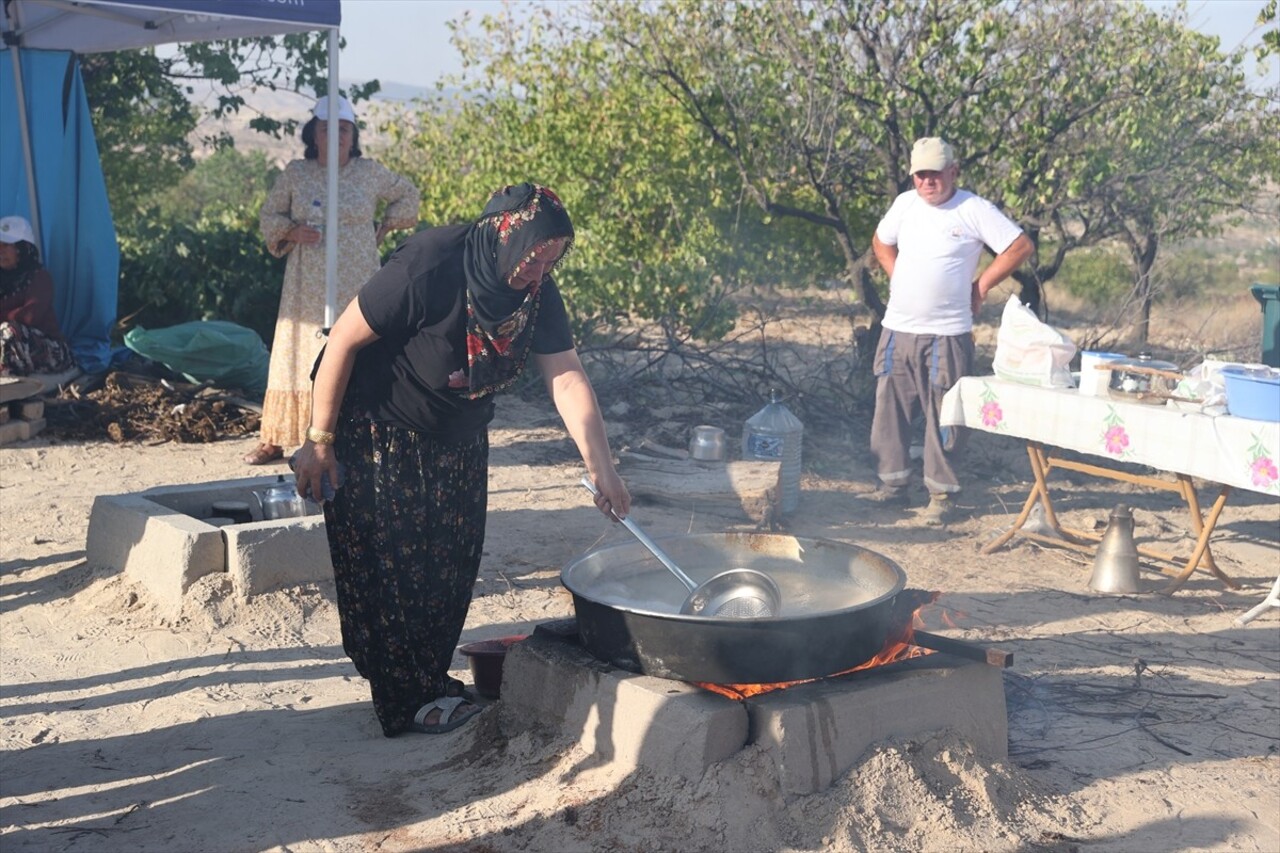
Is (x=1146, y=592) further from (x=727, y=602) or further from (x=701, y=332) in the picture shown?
(x=701, y=332)

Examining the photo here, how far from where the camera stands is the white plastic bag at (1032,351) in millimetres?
6230

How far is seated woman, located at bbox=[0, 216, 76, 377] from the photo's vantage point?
8664mm

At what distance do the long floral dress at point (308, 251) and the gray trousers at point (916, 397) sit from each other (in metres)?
2.80

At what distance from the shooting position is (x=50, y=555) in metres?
5.98

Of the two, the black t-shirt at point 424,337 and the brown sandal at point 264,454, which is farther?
the brown sandal at point 264,454

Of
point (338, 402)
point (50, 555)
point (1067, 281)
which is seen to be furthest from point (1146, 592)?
point (1067, 281)

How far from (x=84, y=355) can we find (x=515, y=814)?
7.22 m

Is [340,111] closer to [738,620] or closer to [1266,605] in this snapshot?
[738,620]

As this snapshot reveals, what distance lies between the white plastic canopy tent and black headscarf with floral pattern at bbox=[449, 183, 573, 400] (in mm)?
3104

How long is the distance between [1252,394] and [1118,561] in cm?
109

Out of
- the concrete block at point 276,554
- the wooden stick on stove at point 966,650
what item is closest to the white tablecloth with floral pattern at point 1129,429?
the wooden stick on stove at point 966,650

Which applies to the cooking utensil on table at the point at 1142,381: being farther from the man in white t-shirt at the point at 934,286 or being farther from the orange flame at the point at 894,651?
the orange flame at the point at 894,651

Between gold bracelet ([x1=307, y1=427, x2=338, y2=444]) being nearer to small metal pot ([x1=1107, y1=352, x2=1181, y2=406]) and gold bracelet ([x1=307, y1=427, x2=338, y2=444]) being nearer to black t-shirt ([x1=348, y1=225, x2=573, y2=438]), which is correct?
black t-shirt ([x1=348, y1=225, x2=573, y2=438])

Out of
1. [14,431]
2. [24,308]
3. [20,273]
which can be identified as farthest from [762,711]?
[20,273]
